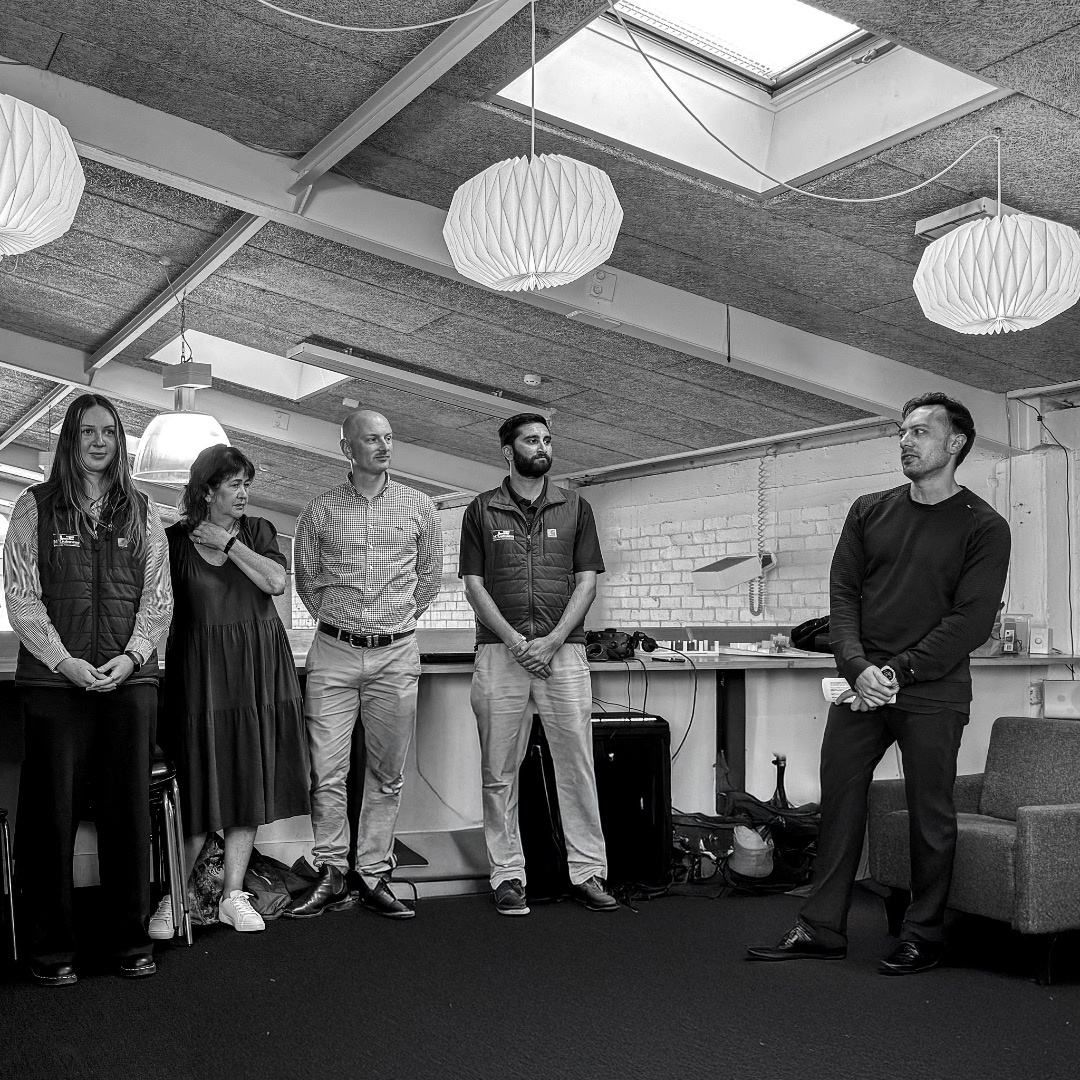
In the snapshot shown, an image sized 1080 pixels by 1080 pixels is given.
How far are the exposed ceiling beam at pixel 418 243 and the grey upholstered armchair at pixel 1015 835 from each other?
2.66m

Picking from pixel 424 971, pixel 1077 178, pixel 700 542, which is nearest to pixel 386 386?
pixel 700 542

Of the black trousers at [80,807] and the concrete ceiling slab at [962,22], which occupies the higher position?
the concrete ceiling slab at [962,22]

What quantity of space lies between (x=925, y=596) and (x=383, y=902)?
6.41ft

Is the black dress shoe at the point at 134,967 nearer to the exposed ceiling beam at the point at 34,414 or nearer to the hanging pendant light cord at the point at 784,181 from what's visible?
the hanging pendant light cord at the point at 784,181

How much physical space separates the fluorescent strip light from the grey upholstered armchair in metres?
4.37

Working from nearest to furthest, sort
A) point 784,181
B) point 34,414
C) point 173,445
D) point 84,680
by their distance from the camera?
point 84,680 → point 784,181 → point 173,445 → point 34,414

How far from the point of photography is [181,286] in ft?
21.0

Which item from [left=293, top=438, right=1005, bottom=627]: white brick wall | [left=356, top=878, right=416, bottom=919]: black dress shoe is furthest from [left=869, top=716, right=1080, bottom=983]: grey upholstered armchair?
[left=293, top=438, right=1005, bottom=627]: white brick wall

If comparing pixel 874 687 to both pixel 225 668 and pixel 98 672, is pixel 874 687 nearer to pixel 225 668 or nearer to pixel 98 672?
pixel 225 668

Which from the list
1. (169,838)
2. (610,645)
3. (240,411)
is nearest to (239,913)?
(169,838)

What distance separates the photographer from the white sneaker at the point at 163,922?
10.7ft

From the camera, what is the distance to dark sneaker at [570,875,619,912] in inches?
153

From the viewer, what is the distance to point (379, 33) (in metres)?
3.73

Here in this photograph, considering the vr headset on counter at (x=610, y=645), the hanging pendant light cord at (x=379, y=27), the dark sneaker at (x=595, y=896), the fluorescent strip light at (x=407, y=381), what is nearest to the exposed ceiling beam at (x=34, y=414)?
the fluorescent strip light at (x=407, y=381)
